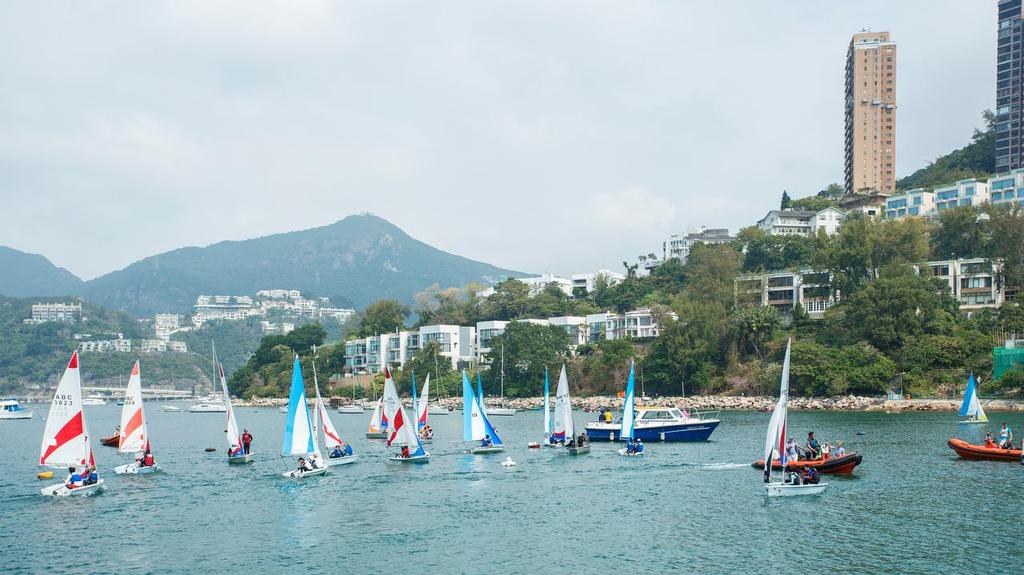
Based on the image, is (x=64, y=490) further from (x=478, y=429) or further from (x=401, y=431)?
(x=478, y=429)

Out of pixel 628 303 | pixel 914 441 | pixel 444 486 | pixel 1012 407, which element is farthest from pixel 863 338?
pixel 444 486

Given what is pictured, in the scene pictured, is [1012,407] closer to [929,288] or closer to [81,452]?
[929,288]

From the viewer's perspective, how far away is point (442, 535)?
40.4 metres

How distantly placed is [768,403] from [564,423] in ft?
185

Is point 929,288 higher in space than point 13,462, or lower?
higher

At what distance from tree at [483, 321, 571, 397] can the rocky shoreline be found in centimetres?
347

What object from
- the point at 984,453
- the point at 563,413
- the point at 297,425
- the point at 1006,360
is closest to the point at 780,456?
the point at 984,453

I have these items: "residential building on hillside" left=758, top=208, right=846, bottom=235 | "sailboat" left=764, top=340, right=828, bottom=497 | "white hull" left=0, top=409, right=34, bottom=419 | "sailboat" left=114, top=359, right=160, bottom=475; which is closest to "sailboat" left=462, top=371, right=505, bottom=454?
"sailboat" left=114, top=359, right=160, bottom=475

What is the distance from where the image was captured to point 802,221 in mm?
189000

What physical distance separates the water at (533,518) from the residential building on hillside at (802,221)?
124 metres

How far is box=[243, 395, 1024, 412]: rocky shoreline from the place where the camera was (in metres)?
103

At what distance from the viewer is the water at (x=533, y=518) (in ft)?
117

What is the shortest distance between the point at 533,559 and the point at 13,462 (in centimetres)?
5209

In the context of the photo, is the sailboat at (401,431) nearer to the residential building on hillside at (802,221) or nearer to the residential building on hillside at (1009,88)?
the residential building on hillside at (802,221)
